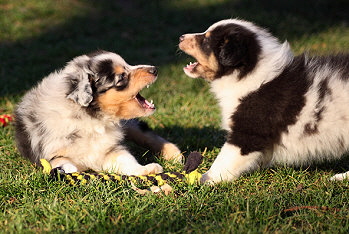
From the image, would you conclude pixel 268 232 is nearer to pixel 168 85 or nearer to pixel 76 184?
pixel 76 184

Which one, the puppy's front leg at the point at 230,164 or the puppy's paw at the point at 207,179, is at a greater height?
the puppy's front leg at the point at 230,164

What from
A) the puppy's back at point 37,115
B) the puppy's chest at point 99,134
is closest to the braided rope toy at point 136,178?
the puppy's back at point 37,115

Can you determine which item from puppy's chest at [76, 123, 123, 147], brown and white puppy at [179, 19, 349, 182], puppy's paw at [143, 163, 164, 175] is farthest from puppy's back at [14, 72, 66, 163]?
brown and white puppy at [179, 19, 349, 182]

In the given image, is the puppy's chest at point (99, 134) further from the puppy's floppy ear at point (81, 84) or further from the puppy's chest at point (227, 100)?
the puppy's chest at point (227, 100)

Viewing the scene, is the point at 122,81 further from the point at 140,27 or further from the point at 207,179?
the point at 140,27

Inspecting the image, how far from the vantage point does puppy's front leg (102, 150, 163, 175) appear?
386 centimetres

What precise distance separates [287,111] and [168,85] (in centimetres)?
383

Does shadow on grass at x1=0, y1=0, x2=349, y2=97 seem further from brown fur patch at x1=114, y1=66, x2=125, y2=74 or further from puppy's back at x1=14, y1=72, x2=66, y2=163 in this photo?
brown fur patch at x1=114, y1=66, x2=125, y2=74

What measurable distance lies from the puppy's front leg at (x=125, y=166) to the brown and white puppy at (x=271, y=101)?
47 centimetres

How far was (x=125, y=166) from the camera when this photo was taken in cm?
395

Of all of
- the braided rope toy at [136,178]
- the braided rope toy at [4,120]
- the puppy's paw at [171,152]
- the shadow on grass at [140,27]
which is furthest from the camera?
the shadow on grass at [140,27]

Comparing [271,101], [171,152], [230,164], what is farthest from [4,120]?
[271,101]

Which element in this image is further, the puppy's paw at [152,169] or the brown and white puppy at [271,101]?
the puppy's paw at [152,169]

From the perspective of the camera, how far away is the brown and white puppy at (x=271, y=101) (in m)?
3.51
